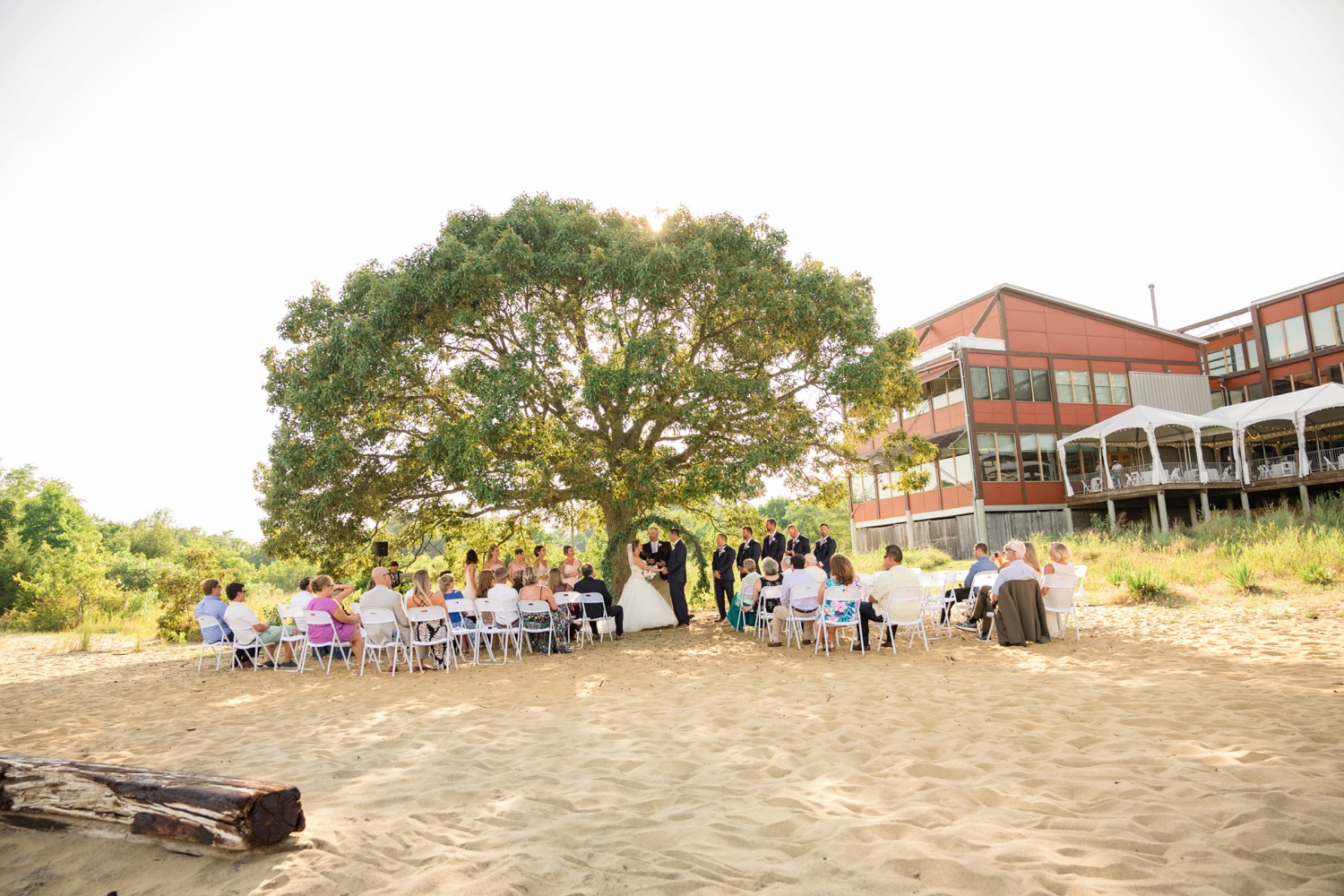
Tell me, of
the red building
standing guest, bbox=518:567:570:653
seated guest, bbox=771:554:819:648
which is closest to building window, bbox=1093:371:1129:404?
the red building

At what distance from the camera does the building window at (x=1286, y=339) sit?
3002 cm

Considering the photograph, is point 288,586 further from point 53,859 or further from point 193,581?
point 53,859

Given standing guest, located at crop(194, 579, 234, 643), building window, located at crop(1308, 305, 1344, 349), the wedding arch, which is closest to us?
standing guest, located at crop(194, 579, 234, 643)

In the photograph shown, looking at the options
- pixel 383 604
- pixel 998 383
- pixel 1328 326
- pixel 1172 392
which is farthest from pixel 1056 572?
pixel 1328 326

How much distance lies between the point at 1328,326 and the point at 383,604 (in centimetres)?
3479

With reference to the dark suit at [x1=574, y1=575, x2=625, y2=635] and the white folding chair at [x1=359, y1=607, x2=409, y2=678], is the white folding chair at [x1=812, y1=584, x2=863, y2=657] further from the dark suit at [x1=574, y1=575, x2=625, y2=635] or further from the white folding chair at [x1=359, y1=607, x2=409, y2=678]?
the white folding chair at [x1=359, y1=607, x2=409, y2=678]

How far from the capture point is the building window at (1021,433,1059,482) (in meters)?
27.4

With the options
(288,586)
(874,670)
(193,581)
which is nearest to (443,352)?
(193,581)

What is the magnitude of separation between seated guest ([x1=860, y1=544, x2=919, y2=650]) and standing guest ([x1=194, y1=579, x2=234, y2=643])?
8.43m

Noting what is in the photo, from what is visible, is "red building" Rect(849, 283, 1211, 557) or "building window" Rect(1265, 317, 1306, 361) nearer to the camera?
"red building" Rect(849, 283, 1211, 557)

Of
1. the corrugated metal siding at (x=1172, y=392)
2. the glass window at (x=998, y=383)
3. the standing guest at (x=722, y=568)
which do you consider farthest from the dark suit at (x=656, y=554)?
the corrugated metal siding at (x=1172, y=392)

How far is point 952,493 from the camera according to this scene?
27.8 meters

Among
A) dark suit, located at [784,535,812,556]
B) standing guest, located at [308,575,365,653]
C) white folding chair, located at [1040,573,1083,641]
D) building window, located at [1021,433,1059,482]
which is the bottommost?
white folding chair, located at [1040,573,1083,641]

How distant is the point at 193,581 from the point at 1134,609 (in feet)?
58.5
